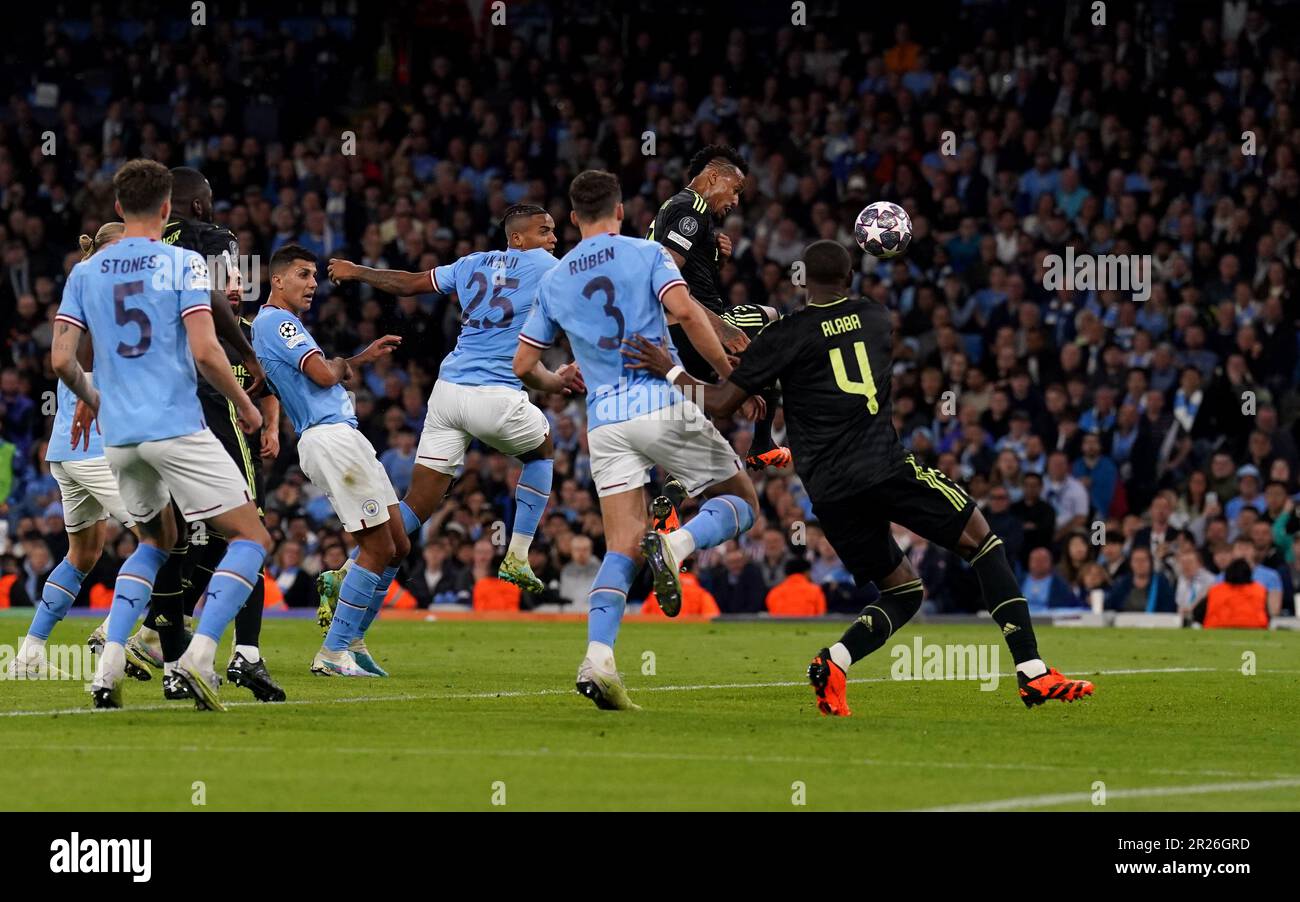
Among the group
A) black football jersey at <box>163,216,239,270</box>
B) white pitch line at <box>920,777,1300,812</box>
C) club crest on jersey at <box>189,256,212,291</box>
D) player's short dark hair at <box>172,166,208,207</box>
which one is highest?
player's short dark hair at <box>172,166,208,207</box>

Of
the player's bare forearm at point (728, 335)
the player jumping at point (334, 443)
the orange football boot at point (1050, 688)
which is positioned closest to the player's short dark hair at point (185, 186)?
the player jumping at point (334, 443)

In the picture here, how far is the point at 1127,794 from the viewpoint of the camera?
779cm

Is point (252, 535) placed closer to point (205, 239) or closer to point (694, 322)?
point (694, 322)

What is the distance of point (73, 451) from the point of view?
1300 centimetres

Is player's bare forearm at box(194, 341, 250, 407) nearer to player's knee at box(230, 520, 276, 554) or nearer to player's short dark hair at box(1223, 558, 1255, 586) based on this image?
player's knee at box(230, 520, 276, 554)

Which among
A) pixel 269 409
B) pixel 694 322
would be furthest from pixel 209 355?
pixel 269 409

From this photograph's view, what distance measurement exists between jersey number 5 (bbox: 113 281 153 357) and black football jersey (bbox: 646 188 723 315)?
11.1 ft

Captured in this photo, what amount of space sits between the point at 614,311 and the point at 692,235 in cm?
184

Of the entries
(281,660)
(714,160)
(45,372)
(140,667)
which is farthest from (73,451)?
(45,372)

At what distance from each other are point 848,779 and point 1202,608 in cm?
1335

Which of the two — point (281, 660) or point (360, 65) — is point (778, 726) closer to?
point (281, 660)

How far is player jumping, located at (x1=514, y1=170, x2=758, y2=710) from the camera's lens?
10.8m

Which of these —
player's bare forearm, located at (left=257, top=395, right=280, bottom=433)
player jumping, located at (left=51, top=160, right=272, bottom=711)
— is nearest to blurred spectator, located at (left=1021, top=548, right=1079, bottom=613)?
player's bare forearm, located at (left=257, top=395, right=280, bottom=433)

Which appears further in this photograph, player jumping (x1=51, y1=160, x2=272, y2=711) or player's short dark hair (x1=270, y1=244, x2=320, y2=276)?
player's short dark hair (x1=270, y1=244, x2=320, y2=276)
